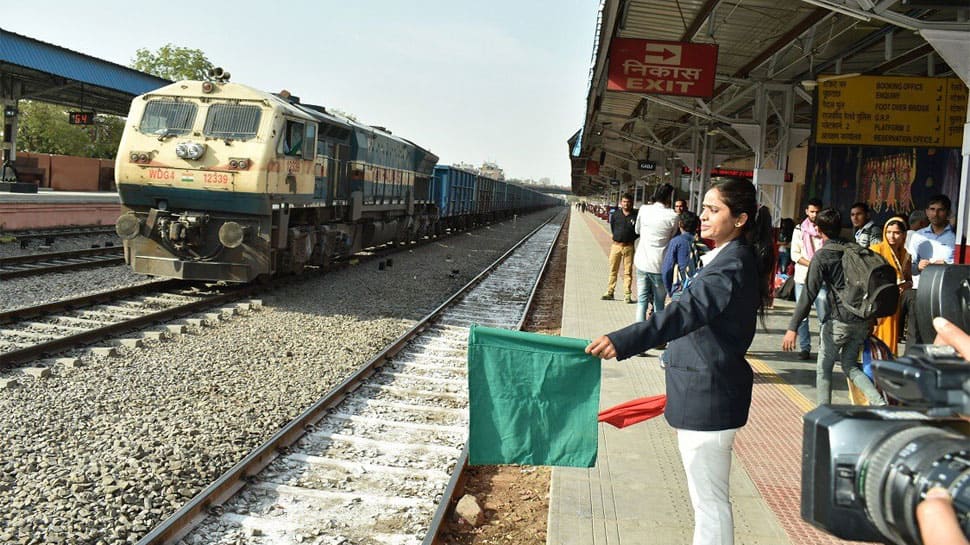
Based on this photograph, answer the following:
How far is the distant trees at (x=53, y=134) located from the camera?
2149 inches

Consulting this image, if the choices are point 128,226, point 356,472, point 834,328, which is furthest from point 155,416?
point 128,226

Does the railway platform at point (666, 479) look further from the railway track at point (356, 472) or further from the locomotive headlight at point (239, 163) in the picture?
the locomotive headlight at point (239, 163)

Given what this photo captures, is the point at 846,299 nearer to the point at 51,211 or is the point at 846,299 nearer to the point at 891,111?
the point at 891,111

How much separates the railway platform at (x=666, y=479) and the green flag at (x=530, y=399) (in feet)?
1.90

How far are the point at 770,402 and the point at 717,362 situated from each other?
14.3ft

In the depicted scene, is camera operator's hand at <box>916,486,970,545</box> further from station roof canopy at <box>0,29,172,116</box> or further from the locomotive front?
station roof canopy at <box>0,29,172,116</box>

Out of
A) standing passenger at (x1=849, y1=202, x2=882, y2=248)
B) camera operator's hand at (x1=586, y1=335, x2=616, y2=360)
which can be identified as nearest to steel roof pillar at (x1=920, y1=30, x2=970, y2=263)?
standing passenger at (x1=849, y1=202, x2=882, y2=248)

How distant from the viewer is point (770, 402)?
7.26 m

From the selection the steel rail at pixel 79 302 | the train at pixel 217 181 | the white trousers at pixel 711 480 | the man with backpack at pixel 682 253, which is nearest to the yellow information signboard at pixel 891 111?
the man with backpack at pixel 682 253

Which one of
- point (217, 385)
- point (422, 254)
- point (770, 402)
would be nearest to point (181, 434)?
point (217, 385)

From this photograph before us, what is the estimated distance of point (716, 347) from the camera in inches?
Result: 129

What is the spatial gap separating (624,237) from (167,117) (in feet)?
24.1

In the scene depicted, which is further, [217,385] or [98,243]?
[98,243]

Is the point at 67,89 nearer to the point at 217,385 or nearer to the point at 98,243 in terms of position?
the point at 98,243
